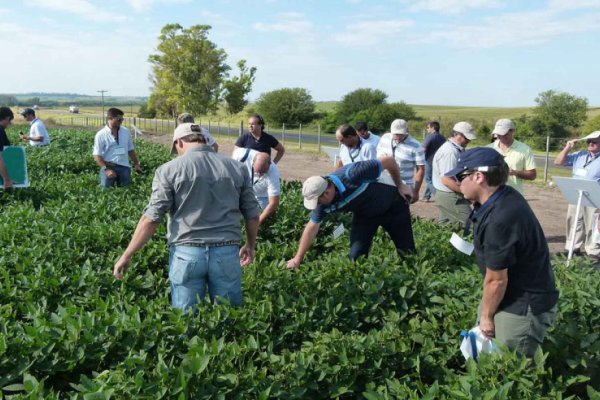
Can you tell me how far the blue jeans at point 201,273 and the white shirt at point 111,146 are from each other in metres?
4.92

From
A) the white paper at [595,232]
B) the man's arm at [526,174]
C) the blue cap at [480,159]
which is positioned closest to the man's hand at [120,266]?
the blue cap at [480,159]

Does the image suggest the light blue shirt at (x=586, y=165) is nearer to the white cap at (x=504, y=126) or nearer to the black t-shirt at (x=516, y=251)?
the white cap at (x=504, y=126)

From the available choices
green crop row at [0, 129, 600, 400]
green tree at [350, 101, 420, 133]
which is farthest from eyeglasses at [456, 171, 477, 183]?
green tree at [350, 101, 420, 133]

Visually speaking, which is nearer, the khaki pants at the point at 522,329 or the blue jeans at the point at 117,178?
the khaki pants at the point at 522,329

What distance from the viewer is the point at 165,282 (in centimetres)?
484

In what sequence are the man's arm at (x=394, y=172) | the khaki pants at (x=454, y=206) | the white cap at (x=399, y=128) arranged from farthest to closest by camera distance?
the white cap at (x=399, y=128) < the khaki pants at (x=454, y=206) < the man's arm at (x=394, y=172)

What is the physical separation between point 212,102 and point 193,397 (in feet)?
141

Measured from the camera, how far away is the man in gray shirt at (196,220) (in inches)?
154

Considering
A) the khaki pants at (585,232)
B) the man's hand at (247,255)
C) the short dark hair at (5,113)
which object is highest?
the short dark hair at (5,113)

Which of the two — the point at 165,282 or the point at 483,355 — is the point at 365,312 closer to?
the point at 483,355

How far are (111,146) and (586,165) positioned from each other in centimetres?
653

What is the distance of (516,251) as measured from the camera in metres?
3.10

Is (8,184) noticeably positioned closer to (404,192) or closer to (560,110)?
(404,192)

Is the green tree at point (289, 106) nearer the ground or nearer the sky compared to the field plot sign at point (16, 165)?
nearer the sky
